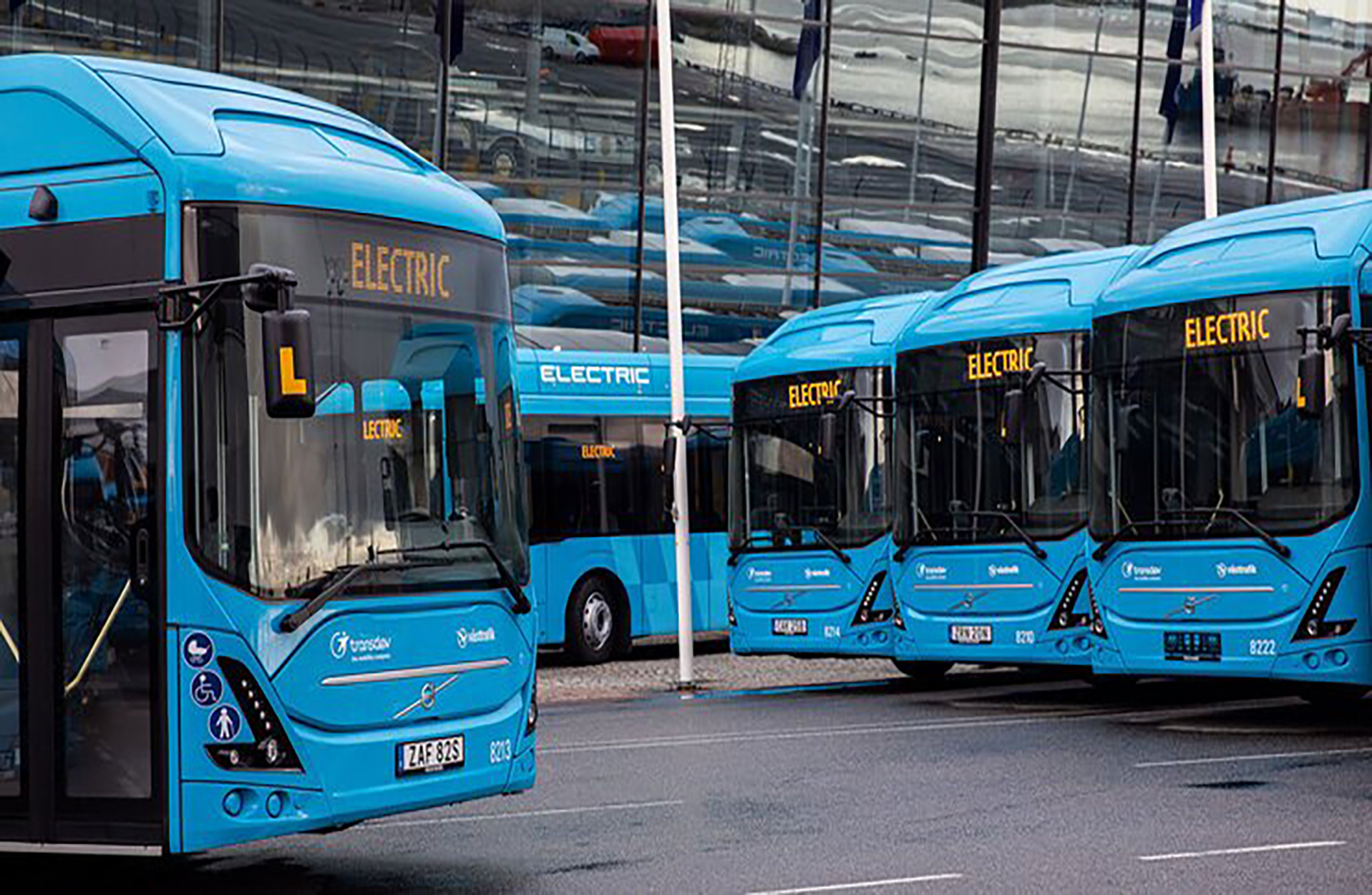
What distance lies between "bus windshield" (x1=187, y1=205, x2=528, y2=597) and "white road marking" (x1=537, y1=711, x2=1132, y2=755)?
5.60 metres

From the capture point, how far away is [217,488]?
29.5ft

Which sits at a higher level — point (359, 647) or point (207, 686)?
point (359, 647)

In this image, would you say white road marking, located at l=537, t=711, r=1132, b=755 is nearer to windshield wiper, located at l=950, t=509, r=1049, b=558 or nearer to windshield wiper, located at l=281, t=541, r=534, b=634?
windshield wiper, located at l=950, t=509, r=1049, b=558

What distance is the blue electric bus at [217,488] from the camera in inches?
352

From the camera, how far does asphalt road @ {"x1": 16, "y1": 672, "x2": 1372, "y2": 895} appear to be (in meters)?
9.89

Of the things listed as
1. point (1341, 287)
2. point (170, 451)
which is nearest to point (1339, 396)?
point (1341, 287)

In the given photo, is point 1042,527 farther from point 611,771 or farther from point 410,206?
point 410,206

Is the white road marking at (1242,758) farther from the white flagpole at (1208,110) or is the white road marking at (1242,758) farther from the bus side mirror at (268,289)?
the white flagpole at (1208,110)

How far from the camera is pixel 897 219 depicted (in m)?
34.9

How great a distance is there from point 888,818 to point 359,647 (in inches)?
136

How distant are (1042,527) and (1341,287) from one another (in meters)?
4.01

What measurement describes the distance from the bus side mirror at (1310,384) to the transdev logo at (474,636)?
22.3ft

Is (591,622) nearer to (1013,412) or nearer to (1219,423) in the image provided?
(1013,412)

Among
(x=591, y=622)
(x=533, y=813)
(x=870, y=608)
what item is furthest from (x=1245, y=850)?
(x=591, y=622)
